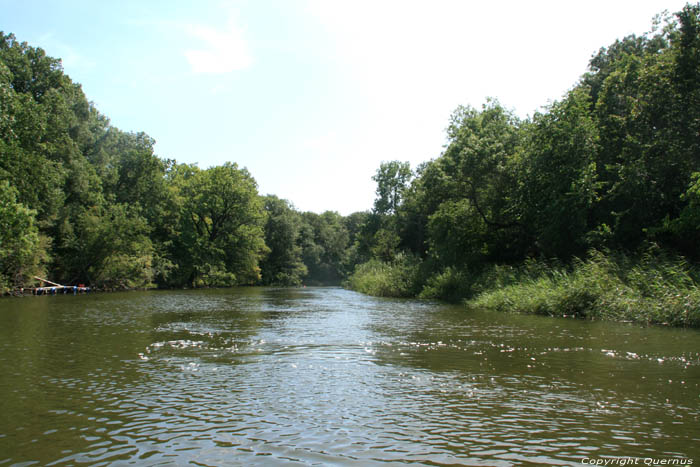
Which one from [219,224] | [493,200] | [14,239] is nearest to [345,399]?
[14,239]

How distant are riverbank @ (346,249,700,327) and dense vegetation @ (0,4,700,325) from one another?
0.26ft

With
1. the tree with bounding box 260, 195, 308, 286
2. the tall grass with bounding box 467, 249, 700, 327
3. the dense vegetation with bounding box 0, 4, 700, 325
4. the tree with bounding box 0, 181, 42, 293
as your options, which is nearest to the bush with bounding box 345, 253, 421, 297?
the dense vegetation with bounding box 0, 4, 700, 325

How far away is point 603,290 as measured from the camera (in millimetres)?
20266

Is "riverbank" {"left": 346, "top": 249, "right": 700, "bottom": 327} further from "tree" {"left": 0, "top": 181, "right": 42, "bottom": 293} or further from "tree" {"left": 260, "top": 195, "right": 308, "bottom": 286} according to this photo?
"tree" {"left": 260, "top": 195, "right": 308, "bottom": 286}

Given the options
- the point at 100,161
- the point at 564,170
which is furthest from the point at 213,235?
the point at 564,170

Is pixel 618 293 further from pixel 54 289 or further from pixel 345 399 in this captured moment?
pixel 54 289

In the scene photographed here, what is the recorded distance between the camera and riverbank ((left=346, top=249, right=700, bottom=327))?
57.1 feet

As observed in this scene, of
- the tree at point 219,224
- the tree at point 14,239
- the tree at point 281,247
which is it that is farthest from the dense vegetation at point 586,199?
the tree at point 281,247

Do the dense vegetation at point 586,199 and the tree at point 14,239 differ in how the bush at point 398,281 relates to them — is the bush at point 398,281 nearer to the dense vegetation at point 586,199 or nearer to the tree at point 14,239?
the dense vegetation at point 586,199

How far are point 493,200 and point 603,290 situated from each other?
1653 centimetres

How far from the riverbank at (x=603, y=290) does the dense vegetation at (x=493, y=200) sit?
3.1 inches

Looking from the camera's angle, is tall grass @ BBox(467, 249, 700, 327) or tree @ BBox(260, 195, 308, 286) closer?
tall grass @ BBox(467, 249, 700, 327)

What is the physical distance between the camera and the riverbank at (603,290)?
685 inches

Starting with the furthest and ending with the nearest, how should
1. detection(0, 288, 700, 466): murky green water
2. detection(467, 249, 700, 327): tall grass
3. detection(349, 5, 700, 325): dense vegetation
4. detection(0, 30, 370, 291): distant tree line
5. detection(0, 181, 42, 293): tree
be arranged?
detection(0, 30, 370, 291): distant tree line, detection(0, 181, 42, 293): tree, detection(349, 5, 700, 325): dense vegetation, detection(467, 249, 700, 327): tall grass, detection(0, 288, 700, 466): murky green water
